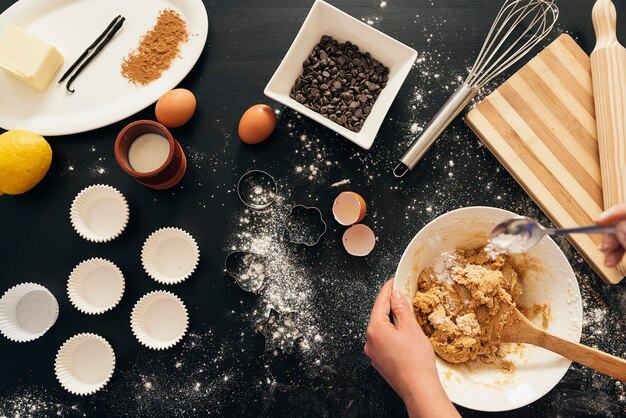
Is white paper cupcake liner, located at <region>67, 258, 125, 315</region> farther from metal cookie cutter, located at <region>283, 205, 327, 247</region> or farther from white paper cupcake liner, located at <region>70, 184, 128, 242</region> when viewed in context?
metal cookie cutter, located at <region>283, 205, 327, 247</region>

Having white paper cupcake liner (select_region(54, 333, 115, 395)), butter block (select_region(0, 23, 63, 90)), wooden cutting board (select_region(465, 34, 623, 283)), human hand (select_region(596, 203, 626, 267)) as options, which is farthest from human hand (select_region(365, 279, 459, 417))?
butter block (select_region(0, 23, 63, 90))

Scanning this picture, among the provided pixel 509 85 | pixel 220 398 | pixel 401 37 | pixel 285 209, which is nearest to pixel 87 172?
pixel 285 209

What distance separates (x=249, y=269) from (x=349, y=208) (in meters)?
0.35

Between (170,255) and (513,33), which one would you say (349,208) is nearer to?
(170,255)

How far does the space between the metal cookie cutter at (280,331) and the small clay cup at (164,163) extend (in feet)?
1.62

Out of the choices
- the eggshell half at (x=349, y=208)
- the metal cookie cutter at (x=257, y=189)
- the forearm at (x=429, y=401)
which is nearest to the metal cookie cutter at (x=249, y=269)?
the metal cookie cutter at (x=257, y=189)

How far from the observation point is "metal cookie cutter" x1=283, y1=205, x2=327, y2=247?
137 centimetres

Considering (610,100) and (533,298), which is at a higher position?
(610,100)

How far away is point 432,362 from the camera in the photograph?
42.1 inches

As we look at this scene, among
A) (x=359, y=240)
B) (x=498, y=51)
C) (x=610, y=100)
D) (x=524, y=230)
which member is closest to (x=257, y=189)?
(x=359, y=240)

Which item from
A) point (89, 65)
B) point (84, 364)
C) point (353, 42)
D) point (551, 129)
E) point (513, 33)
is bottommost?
point (84, 364)

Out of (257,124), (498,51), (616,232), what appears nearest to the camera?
(616,232)

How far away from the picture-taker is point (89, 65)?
144 centimetres

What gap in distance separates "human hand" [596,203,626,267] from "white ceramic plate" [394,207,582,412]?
0.13 m
